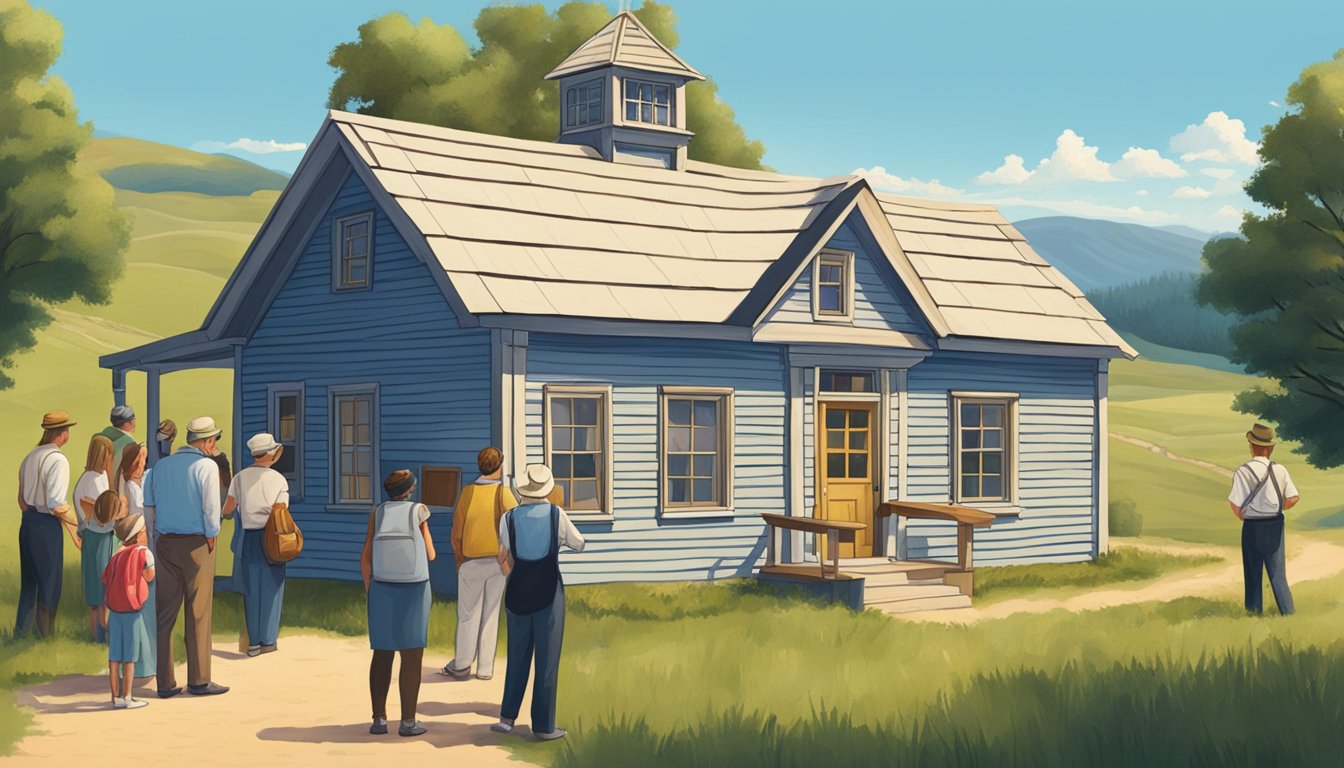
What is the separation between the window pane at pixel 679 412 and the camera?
813 inches

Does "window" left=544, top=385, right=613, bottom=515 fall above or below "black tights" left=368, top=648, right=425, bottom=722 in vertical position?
above

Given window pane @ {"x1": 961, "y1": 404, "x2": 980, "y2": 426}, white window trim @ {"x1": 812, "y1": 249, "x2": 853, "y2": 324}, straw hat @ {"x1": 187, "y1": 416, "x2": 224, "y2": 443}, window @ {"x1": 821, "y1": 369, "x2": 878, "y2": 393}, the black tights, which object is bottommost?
the black tights

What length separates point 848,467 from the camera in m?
22.1

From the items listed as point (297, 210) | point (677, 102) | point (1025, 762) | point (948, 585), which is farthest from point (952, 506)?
point (1025, 762)

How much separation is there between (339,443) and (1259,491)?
11.3 m

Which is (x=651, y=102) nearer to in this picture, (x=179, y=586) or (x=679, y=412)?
(x=679, y=412)

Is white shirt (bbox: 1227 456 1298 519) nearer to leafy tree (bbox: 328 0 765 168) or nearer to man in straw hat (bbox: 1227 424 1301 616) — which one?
man in straw hat (bbox: 1227 424 1301 616)

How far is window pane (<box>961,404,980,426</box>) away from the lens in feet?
77.3

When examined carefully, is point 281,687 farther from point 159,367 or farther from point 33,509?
point 159,367

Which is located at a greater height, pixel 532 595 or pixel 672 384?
pixel 672 384

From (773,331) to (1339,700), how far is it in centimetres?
1063

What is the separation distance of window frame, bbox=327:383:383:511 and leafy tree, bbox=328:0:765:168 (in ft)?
51.5

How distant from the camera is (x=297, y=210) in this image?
22.1m

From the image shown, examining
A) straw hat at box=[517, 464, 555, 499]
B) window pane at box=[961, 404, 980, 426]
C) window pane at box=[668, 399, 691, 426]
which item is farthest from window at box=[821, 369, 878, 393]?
straw hat at box=[517, 464, 555, 499]
